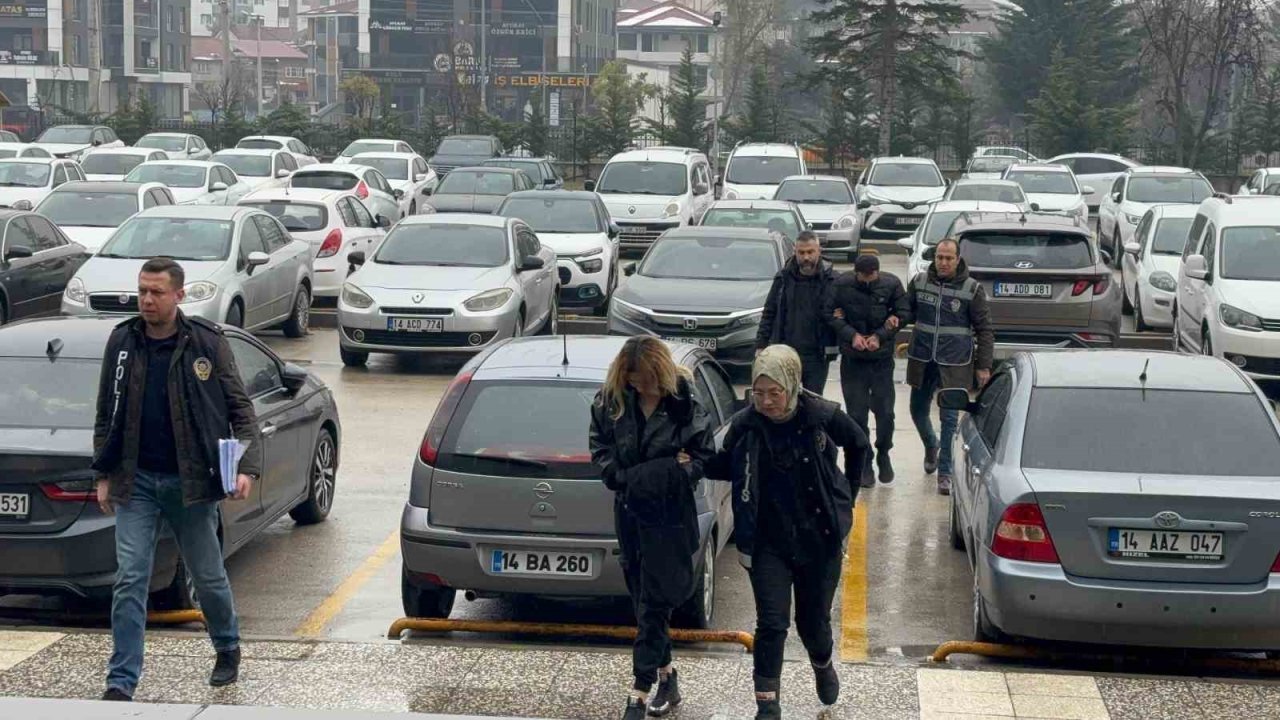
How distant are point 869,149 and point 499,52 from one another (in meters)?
53.7

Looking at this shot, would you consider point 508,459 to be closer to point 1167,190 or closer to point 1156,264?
point 1156,264

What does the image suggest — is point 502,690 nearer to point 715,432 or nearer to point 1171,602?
point 715,432

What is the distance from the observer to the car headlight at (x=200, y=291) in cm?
A: 1677

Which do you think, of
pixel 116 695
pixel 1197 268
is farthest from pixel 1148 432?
pixel 1197 268

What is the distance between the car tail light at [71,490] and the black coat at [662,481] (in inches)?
106

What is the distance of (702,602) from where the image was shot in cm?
793

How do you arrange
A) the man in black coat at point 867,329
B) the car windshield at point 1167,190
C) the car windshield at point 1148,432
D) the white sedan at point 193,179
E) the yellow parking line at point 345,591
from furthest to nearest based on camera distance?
1. the white sedan at point 193,179
2. the car windshield at point 1167,190
3. the man in black coat at point 867,329
4. the yellow parking line at point 345,591
5. the car windshield at point 1148,432

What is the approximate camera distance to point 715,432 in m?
8.41

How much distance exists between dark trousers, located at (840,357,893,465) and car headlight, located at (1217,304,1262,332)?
5119 mm

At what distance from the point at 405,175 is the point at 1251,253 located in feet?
73.1

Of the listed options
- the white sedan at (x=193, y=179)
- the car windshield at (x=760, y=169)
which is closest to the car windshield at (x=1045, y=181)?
the car windshield at (x=760, y=169)

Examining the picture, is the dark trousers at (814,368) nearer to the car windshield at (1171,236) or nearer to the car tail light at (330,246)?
the car windshield at (1171,236)

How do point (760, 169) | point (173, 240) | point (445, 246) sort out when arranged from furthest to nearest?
point (760, 169) → point (445, 246) → point (173, 240)

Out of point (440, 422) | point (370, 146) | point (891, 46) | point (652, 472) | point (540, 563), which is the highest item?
point (891, 46)
